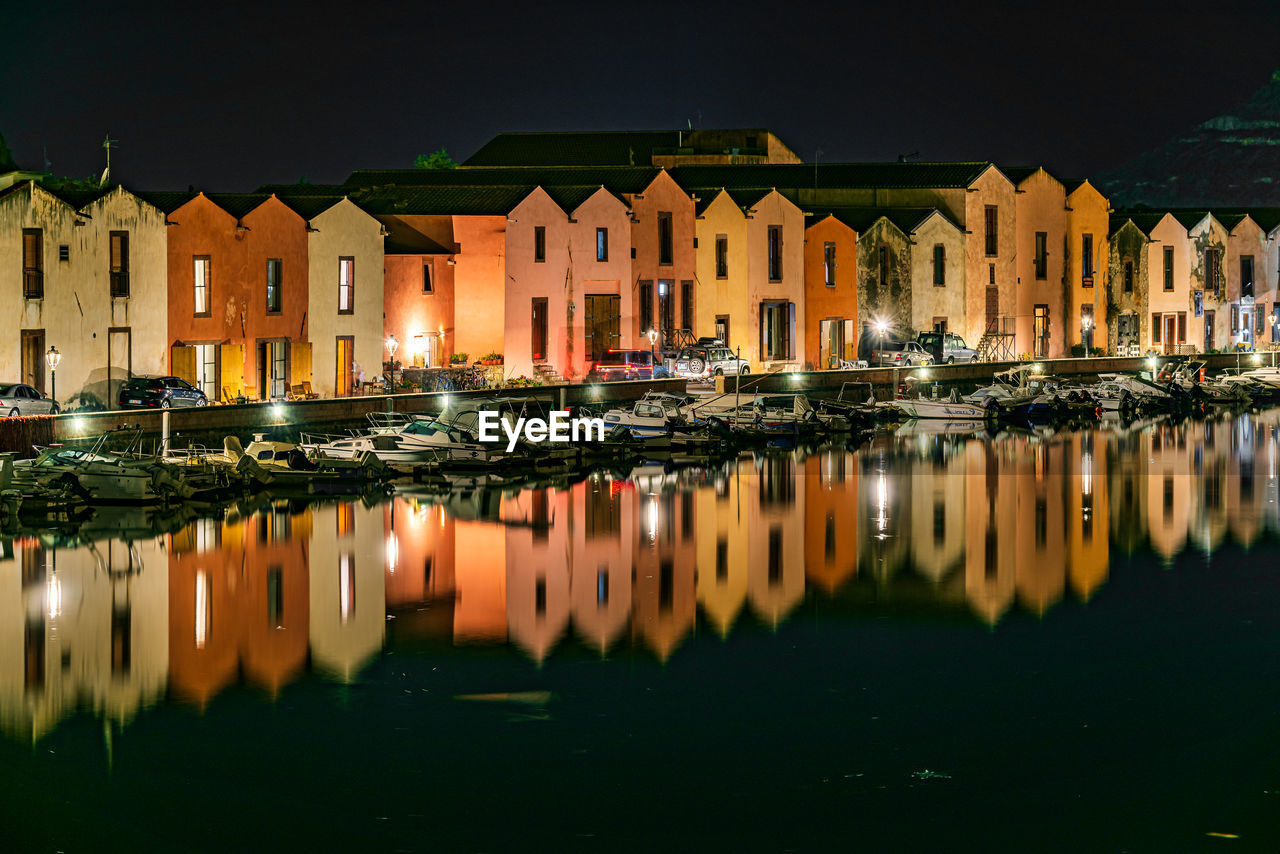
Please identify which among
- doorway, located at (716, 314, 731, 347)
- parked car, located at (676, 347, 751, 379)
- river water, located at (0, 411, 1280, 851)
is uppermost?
doorway, located at (716, 314, 731, 347)

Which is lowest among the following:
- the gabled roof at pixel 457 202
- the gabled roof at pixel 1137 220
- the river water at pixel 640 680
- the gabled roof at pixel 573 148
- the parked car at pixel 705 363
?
the river water at pixel 640 680

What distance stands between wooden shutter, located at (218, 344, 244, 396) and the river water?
1431 centimetres

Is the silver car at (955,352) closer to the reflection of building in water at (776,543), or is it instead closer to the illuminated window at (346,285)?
the reflection of building in water at (776,543)

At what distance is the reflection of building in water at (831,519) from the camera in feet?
113

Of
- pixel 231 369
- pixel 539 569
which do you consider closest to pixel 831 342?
pixel 231 369

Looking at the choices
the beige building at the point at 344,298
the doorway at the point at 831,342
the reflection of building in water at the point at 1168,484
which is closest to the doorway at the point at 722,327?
the doorway at the point at 831,342

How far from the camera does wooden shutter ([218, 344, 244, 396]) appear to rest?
180 ft

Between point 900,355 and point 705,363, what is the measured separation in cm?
1442

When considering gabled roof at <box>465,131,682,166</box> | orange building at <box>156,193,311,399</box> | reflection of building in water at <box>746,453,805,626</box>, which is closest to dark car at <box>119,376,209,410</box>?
orange building at <box>156,193,311,399</box>

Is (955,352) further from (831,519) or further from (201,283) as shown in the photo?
(831,519)

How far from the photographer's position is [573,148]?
106 metres

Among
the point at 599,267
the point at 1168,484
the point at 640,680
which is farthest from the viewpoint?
the point at 599,267

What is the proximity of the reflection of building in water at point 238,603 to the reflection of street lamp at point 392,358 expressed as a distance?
19.7 metres

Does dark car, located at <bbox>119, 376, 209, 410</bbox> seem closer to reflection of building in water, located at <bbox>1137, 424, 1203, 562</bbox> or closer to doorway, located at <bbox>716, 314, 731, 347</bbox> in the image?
reflection of building in water, located at <bbox>1137, 424, 1203, 562</bbox>
